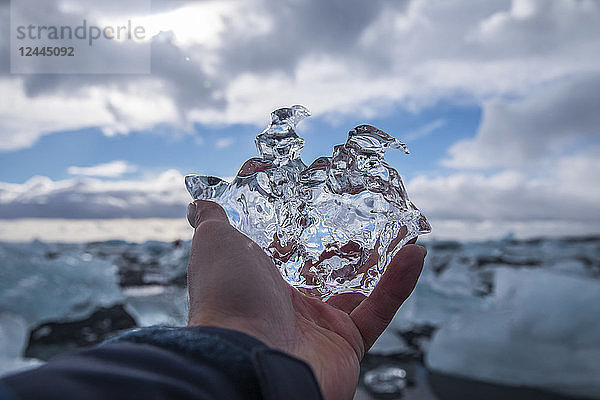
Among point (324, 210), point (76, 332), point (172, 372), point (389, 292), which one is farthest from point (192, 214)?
point (76, 332)

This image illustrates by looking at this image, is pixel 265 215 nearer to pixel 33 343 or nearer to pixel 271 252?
pixel 271 252

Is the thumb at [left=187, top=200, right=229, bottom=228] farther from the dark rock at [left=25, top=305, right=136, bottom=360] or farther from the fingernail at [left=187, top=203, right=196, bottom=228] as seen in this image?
the dark rock at [left=25, top=305, right=136, bottom=360]

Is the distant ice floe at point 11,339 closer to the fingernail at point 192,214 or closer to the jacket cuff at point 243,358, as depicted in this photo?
the fingernail at point 192,214

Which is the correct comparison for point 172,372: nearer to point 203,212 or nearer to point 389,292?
point 203,212

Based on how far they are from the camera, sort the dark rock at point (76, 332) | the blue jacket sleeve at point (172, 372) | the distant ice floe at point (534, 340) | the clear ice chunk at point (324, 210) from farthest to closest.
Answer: the dark rock at point (76, 332) → the distant ice floe at point (534, 340) → the clear ice chunk at point (324, 210) → the blue jacket sleeve at point (172, 372)

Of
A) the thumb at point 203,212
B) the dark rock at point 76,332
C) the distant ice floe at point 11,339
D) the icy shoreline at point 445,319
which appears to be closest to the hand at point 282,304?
the thumb at point 203,212

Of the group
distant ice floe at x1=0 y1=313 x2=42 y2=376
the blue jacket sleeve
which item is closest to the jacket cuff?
the blue jacket sleeve

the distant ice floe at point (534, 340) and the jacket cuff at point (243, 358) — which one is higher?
the jacket cuff at point (243, 358)
